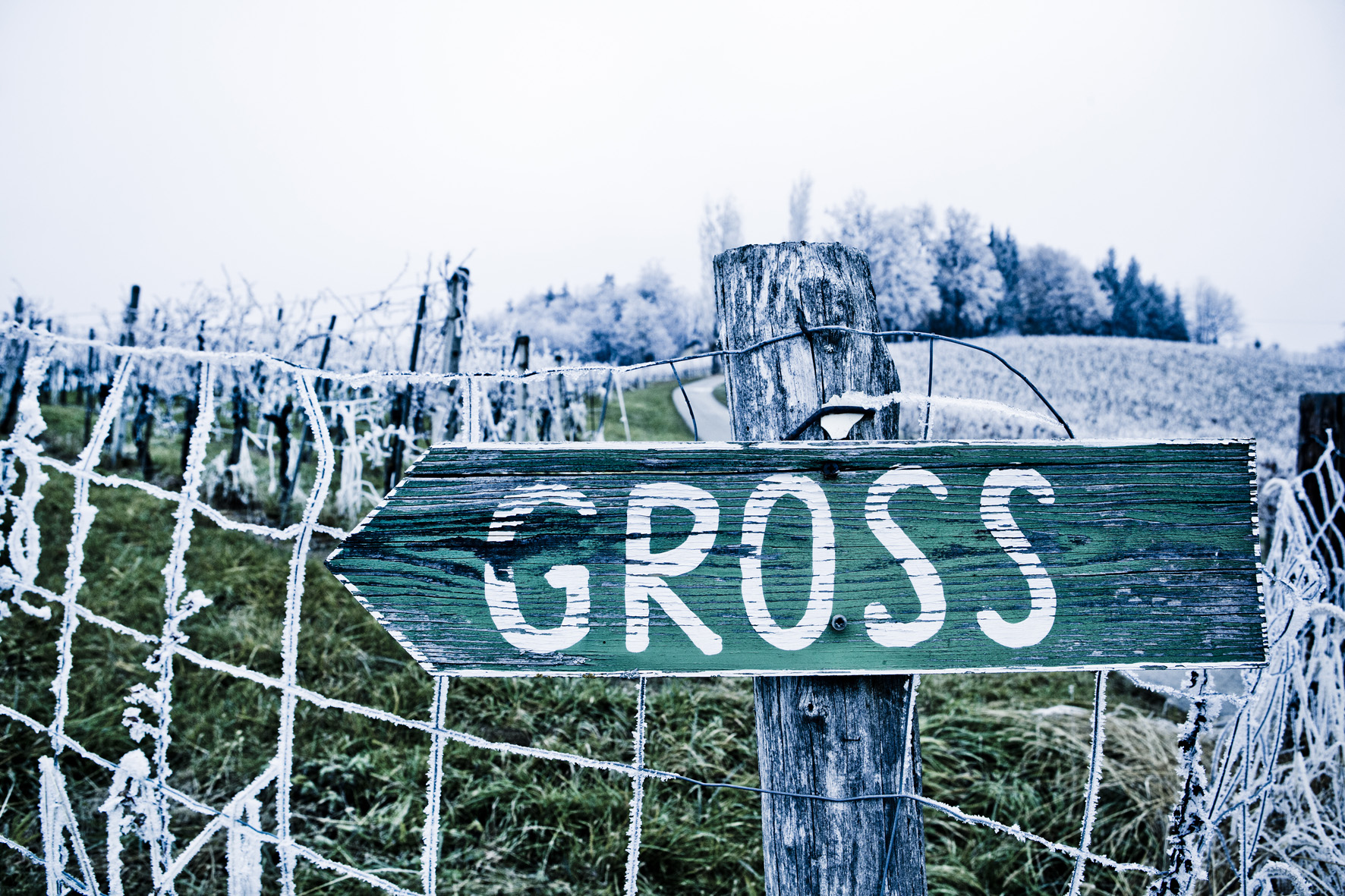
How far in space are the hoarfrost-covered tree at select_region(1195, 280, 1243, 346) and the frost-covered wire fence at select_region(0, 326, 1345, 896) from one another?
216 ft

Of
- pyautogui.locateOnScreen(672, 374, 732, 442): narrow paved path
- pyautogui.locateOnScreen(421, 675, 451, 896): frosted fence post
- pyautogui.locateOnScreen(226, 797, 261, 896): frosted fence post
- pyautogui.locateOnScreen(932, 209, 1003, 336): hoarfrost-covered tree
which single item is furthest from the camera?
pyautogui.locateOnScreen(932, 209, 1003, 336): hoarfrost-covered tree

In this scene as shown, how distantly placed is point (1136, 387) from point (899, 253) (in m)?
20.9

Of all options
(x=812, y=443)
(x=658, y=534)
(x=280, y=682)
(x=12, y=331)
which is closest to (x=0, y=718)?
(x=12, y=331)

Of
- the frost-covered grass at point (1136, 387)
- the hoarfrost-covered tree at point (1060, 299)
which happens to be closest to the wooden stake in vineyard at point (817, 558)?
the frost-covered grass at point (1136, 387)

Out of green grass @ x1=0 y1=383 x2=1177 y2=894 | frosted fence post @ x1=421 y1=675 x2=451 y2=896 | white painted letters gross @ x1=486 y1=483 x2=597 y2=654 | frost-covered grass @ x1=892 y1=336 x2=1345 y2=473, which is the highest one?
frost-covered grass @ x1=892 y1=336 x2=1345 y2=473

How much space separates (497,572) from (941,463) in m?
0.70

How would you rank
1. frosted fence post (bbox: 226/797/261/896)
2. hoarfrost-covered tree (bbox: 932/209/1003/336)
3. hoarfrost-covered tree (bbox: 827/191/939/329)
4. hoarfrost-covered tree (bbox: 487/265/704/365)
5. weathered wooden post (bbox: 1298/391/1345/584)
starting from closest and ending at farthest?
1. frosted fence post (bbox: 226/797/261/896)
2. weathered wooden post (bbox: 1298/391/1345/584)
3. hoarfrost-covered tree (bbox: 827/191/939/329)
4. hoarfrost-covered tree (bbox: 932/209/1003/336)
5. hoarfrost-covered tree (bbox: 487/265/704/365)

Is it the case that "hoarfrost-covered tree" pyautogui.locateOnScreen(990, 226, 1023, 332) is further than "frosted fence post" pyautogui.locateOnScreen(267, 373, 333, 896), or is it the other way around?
"hoarfrost-covered tree" pyautogui.locateOnScreen(990, 226, 1023, 332)

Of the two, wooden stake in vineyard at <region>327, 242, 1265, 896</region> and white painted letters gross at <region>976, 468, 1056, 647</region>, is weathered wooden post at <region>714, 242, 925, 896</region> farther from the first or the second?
white painted letters gross at <region>976, 468, 1056, 647</region>

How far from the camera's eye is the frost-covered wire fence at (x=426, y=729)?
1189 millimetres

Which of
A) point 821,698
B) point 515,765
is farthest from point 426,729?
point 515,765

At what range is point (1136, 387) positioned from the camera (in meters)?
18.8

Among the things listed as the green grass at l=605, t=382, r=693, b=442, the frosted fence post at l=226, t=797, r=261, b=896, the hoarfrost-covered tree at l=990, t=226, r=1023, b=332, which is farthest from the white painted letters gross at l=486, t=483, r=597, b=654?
the hoarfrost-covered tree at l=990, t=226, r=1023, b=332

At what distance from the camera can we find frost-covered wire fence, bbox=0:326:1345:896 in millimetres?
1189
